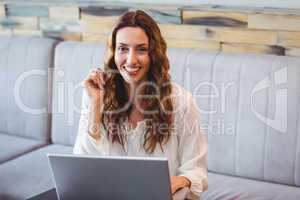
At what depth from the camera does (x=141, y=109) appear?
Answer: 1.65 m

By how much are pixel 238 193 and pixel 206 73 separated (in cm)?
48

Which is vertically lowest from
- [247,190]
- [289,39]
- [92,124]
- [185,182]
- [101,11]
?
[247,190]

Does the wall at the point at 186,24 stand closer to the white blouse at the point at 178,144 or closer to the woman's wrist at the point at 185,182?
the white blouse at the point at 178,144

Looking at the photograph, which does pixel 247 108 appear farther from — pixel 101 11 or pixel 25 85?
pixel 25 85

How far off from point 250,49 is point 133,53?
2.67 ft

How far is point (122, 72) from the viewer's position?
63.1 inches

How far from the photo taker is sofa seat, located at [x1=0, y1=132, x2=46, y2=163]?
2.42 metres

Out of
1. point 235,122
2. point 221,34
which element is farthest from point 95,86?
point 221,34

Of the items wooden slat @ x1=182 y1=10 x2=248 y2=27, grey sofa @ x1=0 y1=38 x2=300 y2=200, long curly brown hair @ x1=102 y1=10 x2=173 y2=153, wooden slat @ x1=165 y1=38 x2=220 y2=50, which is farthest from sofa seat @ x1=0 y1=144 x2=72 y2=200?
wooden slat @ x1=182 y1=10 x2=248 y2=27

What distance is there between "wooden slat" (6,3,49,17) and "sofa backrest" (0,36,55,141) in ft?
0.60

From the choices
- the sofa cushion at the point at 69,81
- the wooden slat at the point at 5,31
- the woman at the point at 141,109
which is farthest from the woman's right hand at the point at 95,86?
the wooden slat at the point at 5,31

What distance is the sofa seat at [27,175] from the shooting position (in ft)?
6.70

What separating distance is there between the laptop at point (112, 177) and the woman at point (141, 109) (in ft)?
0.85

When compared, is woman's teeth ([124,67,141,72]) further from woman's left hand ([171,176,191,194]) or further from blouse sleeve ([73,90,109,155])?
woman's left hand ([171,176,191,194])
